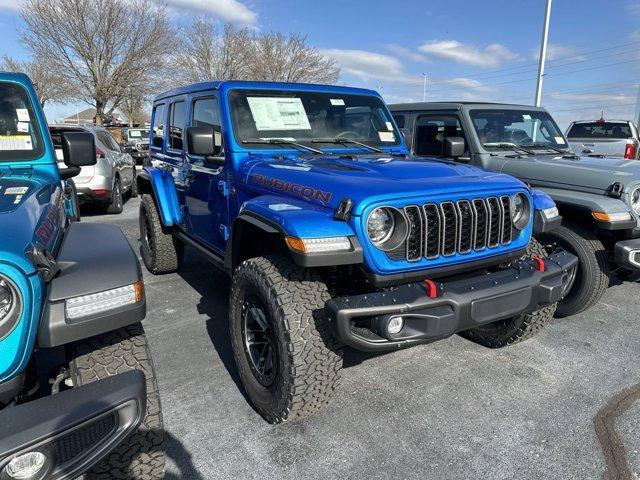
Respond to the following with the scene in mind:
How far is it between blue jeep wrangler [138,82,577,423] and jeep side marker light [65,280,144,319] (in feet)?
2.38

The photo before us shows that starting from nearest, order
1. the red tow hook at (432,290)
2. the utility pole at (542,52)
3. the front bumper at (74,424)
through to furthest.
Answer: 1. the front bumper at (74,424)
2. the red tow hook at (432,290)
3. the utility pole at (542,52)

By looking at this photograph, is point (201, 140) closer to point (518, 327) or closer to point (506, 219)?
point (506, 219)

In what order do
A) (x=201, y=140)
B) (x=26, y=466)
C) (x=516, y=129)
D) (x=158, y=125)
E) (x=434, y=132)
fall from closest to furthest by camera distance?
(x=26, y=466), (x=201, y=140), (x=158, y=125), (x=516, y=129), (x=434, y=132)

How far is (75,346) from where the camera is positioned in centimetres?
186

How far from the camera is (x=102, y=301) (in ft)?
5.55

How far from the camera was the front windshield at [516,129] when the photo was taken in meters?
5.00

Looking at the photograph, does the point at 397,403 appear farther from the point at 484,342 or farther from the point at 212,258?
the point at 212,258

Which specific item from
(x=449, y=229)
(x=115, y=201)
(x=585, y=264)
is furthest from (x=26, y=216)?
(x=115, y=201)

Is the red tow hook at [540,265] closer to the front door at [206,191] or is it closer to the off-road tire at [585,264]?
the off-road tire at [585,264]

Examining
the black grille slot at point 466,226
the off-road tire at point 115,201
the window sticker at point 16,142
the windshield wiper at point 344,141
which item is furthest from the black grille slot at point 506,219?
the off-road tire at point 115,201

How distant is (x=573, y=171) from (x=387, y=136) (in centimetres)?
176

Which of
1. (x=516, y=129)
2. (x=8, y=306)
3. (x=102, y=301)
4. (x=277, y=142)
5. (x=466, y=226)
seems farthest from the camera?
(x=516, y=129)

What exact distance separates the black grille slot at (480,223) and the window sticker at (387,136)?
58.6 inches

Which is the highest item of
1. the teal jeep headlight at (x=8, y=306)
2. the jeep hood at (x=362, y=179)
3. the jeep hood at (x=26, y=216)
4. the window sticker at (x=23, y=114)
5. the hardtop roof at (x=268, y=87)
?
the hardtop roof at (x=268, y=87)
